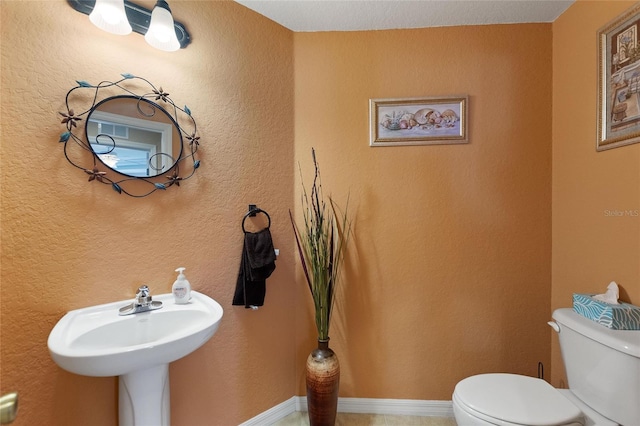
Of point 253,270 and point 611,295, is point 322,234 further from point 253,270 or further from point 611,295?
point 611,295

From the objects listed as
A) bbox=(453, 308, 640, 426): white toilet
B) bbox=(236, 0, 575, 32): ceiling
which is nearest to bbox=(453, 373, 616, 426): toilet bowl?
bbox=(453, 308, 640, 426): white toilet

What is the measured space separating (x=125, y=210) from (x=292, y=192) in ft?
2.80

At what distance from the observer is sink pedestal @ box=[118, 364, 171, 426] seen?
100 cm

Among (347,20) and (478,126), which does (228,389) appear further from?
(347,20)

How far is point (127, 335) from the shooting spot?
1.06 meters

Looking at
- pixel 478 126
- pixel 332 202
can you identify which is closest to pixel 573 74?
pixel 478 126

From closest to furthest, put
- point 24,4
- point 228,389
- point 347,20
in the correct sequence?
point 24,4 < point 228,389 < point 347,20

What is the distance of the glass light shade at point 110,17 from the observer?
1.02 meters

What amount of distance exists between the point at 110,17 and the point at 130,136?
0.44m

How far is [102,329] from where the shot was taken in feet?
3.28

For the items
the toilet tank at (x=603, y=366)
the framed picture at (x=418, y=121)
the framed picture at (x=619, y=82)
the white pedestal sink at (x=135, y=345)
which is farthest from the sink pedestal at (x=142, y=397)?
the framed picture at (x=619, y=82)

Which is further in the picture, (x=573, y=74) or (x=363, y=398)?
(x=363, y=398)

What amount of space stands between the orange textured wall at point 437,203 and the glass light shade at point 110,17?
89cm

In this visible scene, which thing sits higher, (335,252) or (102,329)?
(335,252)
